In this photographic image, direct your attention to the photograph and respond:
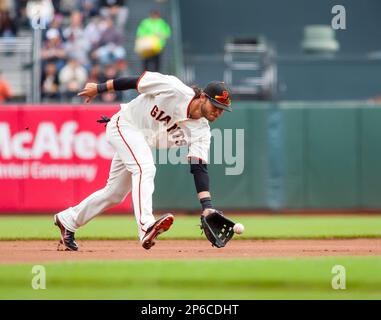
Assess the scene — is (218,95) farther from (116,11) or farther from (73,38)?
(116,11)

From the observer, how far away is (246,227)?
13562mm

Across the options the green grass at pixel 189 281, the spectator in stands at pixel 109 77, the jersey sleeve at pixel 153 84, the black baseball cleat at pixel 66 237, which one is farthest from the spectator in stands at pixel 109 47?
the green grass at pixel 189 281

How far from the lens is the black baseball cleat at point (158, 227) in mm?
8492

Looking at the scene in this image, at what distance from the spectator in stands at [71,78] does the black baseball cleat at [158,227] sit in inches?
344

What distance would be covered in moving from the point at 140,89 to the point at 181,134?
58 cm

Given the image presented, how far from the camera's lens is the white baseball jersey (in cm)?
892

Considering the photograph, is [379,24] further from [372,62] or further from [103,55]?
[103,55]

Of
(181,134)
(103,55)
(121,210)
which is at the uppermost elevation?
(103,55)

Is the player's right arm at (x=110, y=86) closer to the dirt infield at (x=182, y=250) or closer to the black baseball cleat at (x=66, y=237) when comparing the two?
the black baseball cleat at (x=66, y=237)

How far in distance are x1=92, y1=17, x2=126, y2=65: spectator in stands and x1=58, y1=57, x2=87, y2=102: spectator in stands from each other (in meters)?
0.62

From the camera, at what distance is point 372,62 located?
19.2 meters

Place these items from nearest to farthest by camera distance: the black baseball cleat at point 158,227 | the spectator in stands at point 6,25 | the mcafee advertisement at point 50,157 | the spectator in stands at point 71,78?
1. the black baseball cleat at point 158,227
2. the mcafee advertisement at point 50,157
3. the spectator in stands at point 71,78
4. the spectator in stands at point 6,25

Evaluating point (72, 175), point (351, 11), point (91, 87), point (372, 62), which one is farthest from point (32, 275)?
point (351, 11)

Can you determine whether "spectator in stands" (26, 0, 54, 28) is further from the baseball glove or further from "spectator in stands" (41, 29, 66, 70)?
the baseball glove
